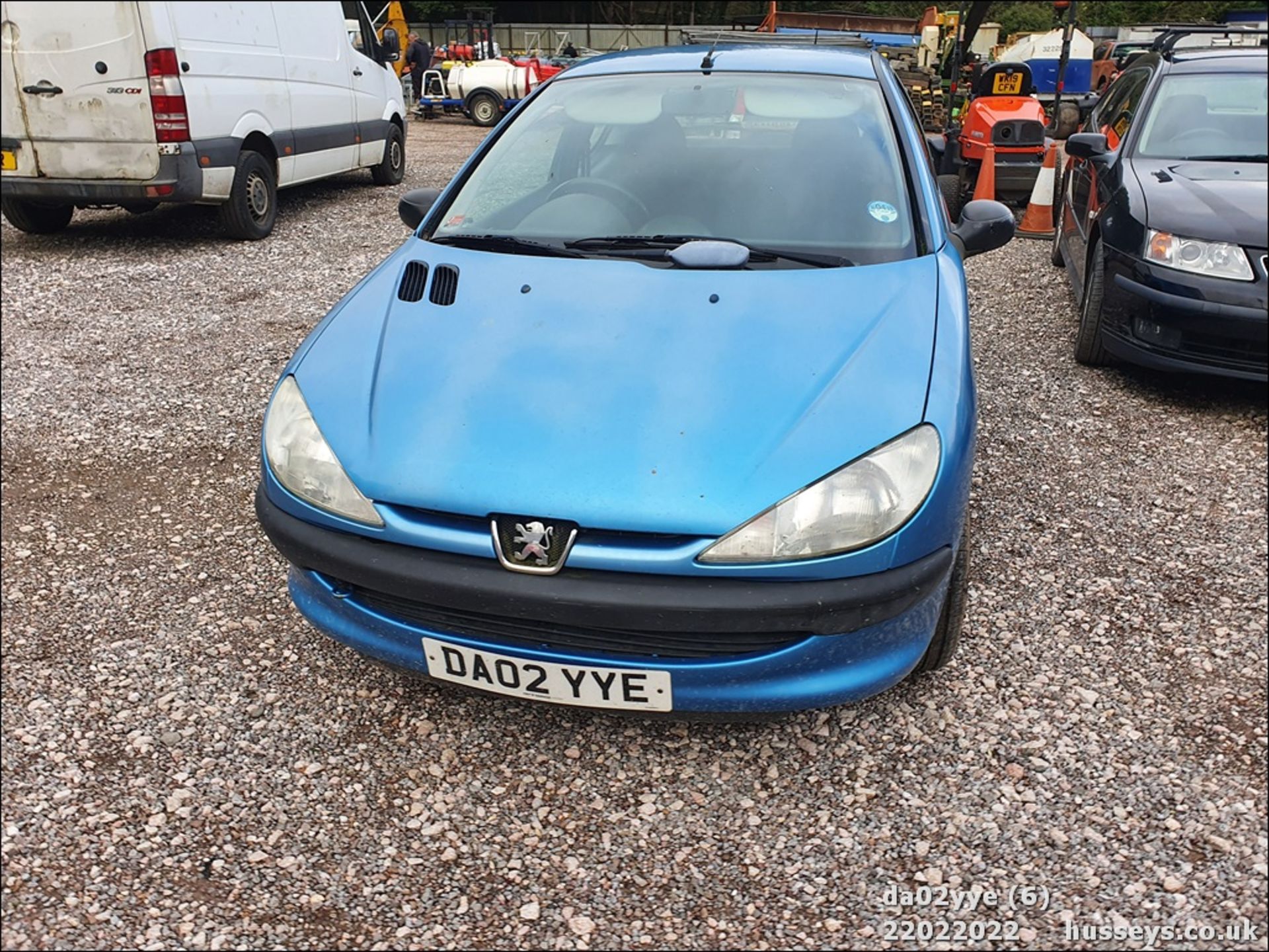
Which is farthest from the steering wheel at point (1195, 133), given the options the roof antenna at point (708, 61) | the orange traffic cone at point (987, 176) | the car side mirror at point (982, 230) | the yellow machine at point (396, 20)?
the yellow machine at point (396, 20)

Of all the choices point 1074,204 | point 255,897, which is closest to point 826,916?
point 255,897

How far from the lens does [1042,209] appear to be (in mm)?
6836

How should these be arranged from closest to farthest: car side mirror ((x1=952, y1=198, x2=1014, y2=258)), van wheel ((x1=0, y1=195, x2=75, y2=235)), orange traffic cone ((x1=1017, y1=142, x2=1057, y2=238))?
car side mirror ((x1=952, y1=198, x2=1014, y2=258)) < orange traffic cone ((x1=1017, y1=142, x2=1057, y2=238)) < van wheel ((x1=0, y1=195, x2=75, y2=235))

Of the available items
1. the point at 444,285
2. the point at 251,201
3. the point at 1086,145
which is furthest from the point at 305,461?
the point at 251,201

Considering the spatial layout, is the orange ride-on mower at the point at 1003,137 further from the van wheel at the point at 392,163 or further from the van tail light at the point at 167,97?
the van tail light at the point at 167,97

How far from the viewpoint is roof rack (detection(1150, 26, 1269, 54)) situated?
55 centimetres

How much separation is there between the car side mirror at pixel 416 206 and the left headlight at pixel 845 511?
6.14ft

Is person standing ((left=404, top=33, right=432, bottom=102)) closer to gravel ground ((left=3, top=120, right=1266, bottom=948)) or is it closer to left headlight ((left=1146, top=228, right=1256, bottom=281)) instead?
gravel ground ((left=3, top=120, right=1266, bottom=948))

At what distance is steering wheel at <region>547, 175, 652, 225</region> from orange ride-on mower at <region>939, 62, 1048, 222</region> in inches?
206

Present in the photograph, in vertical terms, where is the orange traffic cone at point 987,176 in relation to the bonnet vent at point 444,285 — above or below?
below

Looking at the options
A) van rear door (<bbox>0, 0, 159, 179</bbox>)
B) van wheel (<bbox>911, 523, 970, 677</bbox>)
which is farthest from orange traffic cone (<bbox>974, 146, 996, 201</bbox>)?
van wheel (<bbox>911, 523, 970, 677</bbox>)

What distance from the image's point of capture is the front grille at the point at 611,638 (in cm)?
182

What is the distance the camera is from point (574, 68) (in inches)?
136

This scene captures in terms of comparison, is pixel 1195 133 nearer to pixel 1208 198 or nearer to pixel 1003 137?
pixel 1208 198
